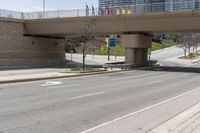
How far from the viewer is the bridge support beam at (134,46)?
44.5 meters

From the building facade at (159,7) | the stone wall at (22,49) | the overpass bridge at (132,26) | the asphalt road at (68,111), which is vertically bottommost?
the asphalt road at (68,111)

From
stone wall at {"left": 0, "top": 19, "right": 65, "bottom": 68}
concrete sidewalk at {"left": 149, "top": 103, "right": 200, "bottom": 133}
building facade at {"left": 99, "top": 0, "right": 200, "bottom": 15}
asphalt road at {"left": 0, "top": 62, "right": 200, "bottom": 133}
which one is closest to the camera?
concrete sidewalk at {"left": 149, "top": 103, "right": 200, "bottom": 133}

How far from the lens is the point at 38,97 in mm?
15055

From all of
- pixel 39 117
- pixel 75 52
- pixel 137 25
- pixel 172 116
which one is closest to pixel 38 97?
pixel 39 117

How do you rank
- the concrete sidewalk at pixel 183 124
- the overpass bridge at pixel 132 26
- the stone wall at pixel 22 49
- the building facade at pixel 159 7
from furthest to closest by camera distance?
the stone wall at pixel 22 49 < the building facade at pixel 159 7 < the overpass bridge at pixel 132 26 < the concrete sidewalk at pixel 183 124

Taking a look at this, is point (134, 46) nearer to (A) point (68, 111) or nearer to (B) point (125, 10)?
(B) point (125, 10)

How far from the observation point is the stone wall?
4597 cm

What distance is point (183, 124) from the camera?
9.30m

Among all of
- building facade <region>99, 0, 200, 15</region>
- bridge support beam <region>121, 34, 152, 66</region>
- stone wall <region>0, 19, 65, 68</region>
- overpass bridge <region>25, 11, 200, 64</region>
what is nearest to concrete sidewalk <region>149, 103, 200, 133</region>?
overpass bridge <region>25, 11, 200, 64</region>

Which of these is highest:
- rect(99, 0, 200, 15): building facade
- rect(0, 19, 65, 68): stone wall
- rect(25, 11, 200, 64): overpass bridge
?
rect(99, 0, 200, 15): building facade

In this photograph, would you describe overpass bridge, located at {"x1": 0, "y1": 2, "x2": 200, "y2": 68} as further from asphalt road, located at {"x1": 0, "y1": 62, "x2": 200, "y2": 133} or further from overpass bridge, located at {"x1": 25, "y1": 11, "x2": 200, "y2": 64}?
asphalt road, located at {"x1": 0, "y1": 62, "x2": 200, "y2": 133}

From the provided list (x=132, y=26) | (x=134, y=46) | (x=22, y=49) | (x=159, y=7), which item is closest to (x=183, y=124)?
(x=132, y=26)

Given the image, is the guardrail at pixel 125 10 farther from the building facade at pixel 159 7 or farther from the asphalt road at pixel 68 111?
the asphalt road at pixel 68 111

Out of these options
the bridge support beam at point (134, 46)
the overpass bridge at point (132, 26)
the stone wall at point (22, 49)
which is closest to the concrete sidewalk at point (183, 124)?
the overpass bridge at point (132, 26)
